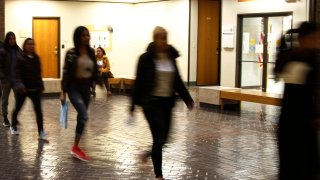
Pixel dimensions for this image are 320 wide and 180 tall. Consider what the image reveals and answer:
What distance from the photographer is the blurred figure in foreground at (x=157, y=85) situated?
6.02 m

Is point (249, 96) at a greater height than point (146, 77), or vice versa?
point (146, 77)

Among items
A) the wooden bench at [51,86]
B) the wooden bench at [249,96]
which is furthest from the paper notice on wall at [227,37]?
the wooden bench at [51,86]

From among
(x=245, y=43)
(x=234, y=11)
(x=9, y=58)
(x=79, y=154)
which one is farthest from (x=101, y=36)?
(x=79, y=154)

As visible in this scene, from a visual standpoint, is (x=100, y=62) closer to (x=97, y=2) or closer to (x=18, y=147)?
(x=97, y=2)

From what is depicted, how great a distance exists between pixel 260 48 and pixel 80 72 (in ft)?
34.8

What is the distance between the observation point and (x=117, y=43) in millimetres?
21875

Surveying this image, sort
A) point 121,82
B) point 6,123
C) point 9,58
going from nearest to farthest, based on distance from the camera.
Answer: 1. point 9,58
2. point 6,123
3. point 121,82

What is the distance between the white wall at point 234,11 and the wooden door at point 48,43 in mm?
6350

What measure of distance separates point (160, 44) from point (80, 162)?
2.27 metres

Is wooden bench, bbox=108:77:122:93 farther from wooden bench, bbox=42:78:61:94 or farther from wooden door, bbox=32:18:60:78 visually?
wooden door, bbox=32:18:60:78

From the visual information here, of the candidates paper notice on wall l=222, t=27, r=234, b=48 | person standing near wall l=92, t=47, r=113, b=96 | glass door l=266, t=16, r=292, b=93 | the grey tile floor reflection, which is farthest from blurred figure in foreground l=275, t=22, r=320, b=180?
paper notice on wall l=222, t=27, r=234, b=48

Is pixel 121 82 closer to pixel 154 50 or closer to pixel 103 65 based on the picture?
pixel 103 65

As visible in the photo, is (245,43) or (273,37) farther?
(245,43)

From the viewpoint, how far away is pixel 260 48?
1709 centimetres
